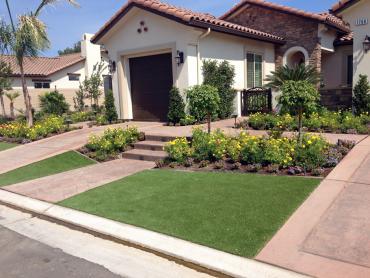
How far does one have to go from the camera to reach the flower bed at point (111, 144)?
9664 mm

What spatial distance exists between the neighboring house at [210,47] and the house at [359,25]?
0.03 metres

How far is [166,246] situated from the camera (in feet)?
14.1

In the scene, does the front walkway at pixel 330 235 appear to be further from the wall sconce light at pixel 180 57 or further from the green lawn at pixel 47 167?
the wall sconce light at pixel 180 57

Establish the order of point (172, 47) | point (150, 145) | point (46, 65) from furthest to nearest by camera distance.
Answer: point (46, 65) < point (172, 47) < point (150, 145)

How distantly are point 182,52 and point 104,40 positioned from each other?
4.24 metres

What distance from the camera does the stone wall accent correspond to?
15.3m

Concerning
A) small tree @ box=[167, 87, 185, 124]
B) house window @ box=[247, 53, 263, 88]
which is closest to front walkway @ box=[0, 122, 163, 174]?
small tree @ box=[167, 87, 185, 124]

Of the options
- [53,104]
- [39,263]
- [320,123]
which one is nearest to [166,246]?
[39,263]

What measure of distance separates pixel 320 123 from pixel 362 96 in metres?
2.64

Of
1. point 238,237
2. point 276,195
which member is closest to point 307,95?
point 276,195

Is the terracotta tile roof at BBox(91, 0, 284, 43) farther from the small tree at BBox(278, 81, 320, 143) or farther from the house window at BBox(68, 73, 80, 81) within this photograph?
the house window at BBox(68, 73, 80, 81)

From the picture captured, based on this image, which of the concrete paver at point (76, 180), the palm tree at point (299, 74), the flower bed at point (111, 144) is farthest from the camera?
the flower bed at point (111, 144)

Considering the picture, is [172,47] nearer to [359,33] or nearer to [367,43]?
[359,33]

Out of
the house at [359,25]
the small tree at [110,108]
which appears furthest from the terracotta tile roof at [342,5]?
the small tree at [110,108]
